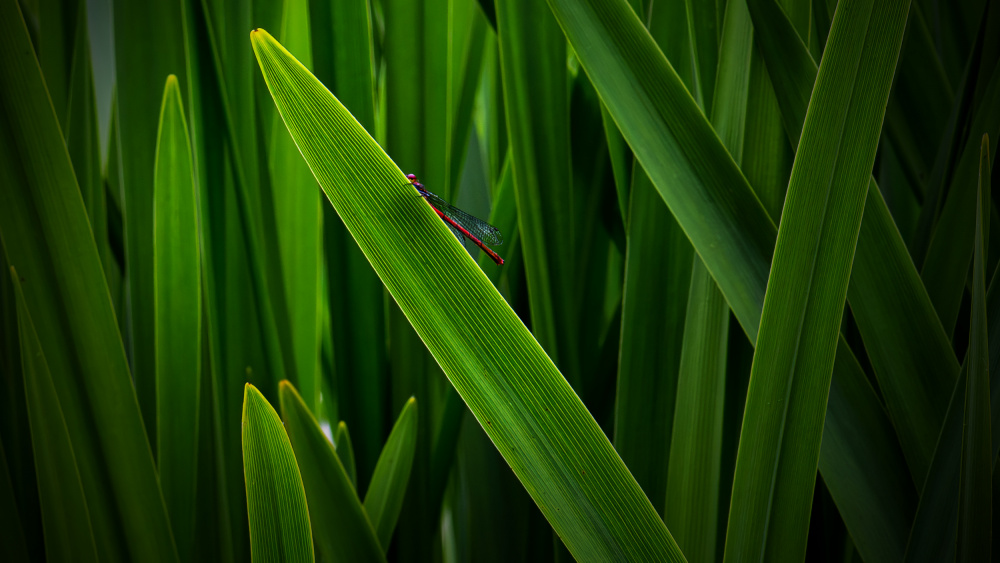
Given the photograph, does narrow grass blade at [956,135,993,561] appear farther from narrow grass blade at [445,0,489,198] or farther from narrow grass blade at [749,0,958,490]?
narrow grass blade at [445,0,489,198]

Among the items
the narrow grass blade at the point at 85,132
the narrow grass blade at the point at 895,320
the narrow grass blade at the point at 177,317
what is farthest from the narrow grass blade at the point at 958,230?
the narrow grass blade at the point at 85,132

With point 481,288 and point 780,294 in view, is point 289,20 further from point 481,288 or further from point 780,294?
point 780,294

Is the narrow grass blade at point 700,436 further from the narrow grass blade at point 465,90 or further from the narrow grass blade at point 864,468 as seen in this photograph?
the narrow grass blade at point 465,90

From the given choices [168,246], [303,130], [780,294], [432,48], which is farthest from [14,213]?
[780,294]

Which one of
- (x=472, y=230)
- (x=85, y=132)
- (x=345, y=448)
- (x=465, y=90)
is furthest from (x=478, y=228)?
(x=85, y=132)

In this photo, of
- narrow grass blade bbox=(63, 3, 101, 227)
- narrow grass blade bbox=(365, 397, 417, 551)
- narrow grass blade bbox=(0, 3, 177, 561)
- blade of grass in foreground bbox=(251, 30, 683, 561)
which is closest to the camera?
blade of grass in foreground bbox=(251, 30, 683, 561)

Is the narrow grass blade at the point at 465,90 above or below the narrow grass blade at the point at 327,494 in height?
→ above

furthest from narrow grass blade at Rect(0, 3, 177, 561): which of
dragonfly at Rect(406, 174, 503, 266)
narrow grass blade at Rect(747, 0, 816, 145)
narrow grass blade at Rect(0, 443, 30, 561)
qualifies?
narrow grass blade at Rect(747, 0, 816, 145)
